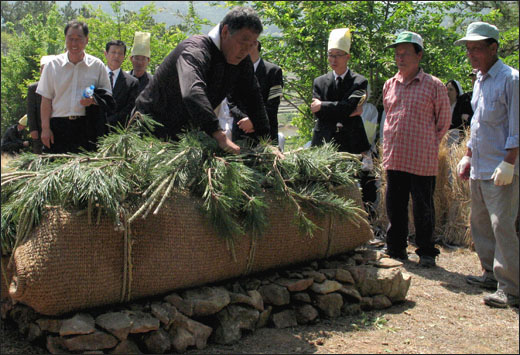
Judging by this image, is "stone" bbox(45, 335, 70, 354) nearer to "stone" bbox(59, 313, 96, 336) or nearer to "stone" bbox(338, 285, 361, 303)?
"stone" bbox(59, 313, 96, 336)

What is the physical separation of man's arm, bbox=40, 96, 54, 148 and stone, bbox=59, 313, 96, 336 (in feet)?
7.96

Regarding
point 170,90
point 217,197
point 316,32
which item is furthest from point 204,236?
point 316,32

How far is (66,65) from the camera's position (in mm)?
4945

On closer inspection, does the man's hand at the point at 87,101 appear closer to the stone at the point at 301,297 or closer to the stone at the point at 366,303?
the stone at the point at 301,297

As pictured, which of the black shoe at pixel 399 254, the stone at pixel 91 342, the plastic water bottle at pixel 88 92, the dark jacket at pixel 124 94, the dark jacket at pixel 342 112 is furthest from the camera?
the dark jacket at pixel 124 94

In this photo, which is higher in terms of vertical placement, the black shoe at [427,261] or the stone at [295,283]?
the stone at [295,283]

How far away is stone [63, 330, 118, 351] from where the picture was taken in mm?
2784

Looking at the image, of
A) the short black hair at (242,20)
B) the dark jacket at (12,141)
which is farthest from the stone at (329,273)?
the dark jacket at (12,141)

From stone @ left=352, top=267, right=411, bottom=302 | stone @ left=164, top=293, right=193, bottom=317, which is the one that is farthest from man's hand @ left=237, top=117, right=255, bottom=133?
stone @ left=164, top=293, right=193, bottom=317

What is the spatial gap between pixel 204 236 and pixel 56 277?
0.82 meters

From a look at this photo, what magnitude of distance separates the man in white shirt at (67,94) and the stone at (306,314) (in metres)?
2.46

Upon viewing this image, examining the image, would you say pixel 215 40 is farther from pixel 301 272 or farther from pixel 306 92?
pixel 306 92

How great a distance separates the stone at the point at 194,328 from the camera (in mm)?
3035

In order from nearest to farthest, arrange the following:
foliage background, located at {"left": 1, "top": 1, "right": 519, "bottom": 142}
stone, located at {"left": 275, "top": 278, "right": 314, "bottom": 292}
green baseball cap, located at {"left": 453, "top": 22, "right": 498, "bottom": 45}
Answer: stone, located at {"left": 275, "top": 278, "right": 314, "bottom": 292} → green baseball cap, located at {"left": 453, "top": 22, "right": 498, "bottom": 45} → foliage background, located at {"left": 1, "top": 1, "right": 519, "bottom": 142}
